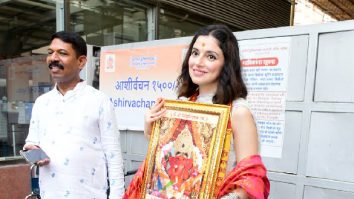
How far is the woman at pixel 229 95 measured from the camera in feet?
4.06

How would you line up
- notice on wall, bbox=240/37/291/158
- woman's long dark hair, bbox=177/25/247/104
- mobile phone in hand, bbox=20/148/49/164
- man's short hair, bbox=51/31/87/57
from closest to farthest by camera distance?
woman's long dark hair, bbox=177/25/247/104 → mobile phone in hand, bbox=20/148/49/164 → man's short hair, bbox=51/31/87/57 → notice on wall, bbox=240/37/291/158

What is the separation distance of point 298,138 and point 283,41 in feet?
2.29

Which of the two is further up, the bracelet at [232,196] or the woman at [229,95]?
the woman at [229,95]

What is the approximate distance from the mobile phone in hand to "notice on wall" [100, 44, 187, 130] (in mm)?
Result: 1402

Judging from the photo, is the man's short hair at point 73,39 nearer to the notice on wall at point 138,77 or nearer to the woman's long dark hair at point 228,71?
the woman's long dark hair at point 228,71

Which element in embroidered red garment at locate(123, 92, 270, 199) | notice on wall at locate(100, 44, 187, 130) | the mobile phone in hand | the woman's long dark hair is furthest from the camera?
notice on wall at locate(100, 44, 187, 130)

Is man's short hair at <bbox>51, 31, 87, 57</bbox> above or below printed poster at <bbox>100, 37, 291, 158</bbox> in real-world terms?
above

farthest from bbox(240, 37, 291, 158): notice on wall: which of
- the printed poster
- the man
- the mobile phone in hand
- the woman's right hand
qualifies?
the mobile phone in hand

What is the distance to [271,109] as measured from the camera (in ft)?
8.48

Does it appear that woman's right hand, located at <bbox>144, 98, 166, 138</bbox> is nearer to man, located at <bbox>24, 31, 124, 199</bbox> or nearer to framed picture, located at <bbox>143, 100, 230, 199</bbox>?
framed picture, located at <bbox>143, 100, 230, 199</bbox>

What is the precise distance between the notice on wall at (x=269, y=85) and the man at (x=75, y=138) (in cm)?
110

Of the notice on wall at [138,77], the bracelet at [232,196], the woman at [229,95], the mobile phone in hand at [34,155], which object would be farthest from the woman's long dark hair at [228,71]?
the notice on wall at [138,77]

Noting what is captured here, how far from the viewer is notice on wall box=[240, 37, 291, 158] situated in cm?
253

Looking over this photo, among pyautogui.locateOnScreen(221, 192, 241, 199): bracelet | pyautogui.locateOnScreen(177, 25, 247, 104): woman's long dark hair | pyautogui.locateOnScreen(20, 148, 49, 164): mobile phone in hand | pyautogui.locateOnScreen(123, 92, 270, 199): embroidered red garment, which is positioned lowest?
pyautogui.locateOnScreen(20, 148, 49, 164): mobile phone in hand
